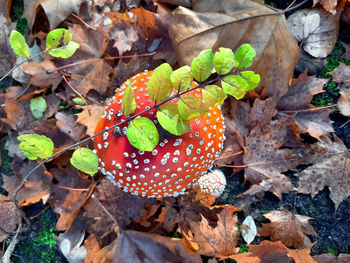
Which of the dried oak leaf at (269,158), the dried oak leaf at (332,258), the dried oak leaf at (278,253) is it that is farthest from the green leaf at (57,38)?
the dried oak leaf at (332,258)

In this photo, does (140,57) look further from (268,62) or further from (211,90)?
(211,90)

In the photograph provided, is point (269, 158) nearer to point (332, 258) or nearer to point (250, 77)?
point (332, 258)

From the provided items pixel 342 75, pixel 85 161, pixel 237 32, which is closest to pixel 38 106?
pixel 85 161

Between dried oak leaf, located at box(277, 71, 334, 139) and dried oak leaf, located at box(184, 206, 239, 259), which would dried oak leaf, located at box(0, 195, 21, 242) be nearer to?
dried oak leaf, located at box(184, 206, 239, 259)

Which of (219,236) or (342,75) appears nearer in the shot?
(219,236)

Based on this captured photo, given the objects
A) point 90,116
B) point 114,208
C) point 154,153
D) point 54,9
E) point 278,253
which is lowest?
point 278,253

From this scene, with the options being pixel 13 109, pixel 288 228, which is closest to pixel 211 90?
pixel 288 228

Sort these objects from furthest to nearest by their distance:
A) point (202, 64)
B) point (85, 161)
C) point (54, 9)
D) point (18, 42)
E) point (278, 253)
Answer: point (54, 9) < point (278, 253) < point (18, 42) < point (85, 161) < point (202, 64)
